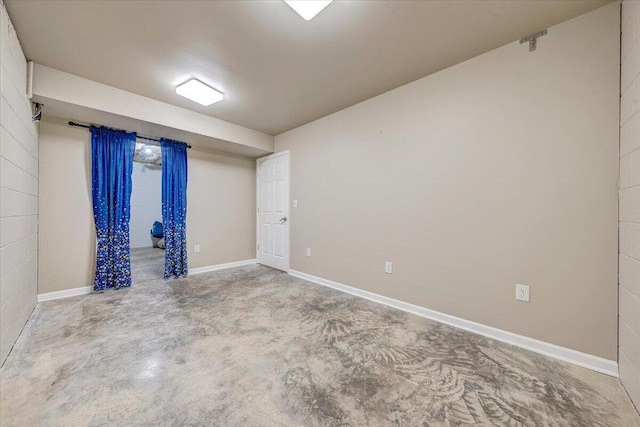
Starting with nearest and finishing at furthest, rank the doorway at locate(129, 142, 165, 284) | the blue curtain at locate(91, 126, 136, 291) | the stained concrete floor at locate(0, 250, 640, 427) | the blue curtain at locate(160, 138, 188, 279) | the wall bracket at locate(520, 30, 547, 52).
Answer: the stained concrete floor at locate(0, 250, 640, 427) < the wall bracket at locate(520, 30, 547, 52) < the blue curtain at locate(91, 126, 136, 291) < the blue curtain at locate(160, 138, 188, 279) < the doorway at locate(129, 142, 165, 284)

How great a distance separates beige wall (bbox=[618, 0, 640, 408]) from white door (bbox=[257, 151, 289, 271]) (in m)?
3.54

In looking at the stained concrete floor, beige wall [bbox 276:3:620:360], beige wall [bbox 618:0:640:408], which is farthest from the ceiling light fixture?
the stained concrete floor

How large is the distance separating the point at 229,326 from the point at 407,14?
2.87 m

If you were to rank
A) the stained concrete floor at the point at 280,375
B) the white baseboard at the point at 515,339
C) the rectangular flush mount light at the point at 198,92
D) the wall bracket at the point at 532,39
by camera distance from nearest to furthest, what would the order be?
the stained concrete floor at the point at 280,375
the white baseboard at the point at 515,339
the wall bracket at the point at 532,39
the rectangular flush mount light at the point at 198,92

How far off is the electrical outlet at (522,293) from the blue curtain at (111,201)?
4359 mm

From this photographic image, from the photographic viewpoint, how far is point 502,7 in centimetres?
162

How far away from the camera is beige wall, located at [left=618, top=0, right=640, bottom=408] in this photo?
1337 millimetres

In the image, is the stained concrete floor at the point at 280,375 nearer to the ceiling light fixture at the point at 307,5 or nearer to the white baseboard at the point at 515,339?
the white baseboard at the point at 515,339

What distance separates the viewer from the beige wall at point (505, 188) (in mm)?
1639

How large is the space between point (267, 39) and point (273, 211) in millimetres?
2829

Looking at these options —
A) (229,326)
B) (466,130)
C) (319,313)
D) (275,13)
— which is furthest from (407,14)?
(229,326)

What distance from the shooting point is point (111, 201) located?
3.08 meters

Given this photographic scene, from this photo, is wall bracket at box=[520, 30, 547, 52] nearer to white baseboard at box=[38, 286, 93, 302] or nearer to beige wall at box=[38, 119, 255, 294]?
beige wall at box=[38, 119, 255, 294]

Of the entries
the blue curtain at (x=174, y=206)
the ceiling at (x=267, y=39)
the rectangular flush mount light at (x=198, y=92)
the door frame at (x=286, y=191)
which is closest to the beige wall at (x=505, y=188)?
the ceiling at (x=267, y=39)
